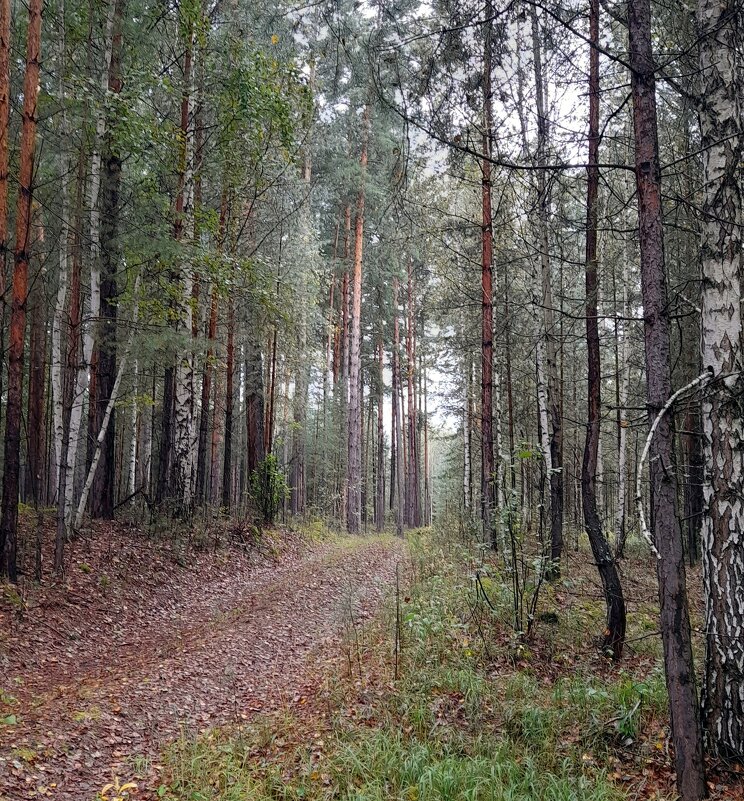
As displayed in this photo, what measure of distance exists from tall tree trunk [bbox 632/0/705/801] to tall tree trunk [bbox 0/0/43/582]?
295 inches

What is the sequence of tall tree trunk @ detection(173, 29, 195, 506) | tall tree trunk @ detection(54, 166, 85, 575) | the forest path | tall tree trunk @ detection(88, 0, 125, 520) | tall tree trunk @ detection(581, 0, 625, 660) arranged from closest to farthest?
the forest path, tall tree trunk @ detection(581, 0, 625, 660), tall tree trunk @ detection(54, 166, 85, 575), tall tree trunk @ detection(88, 0, 125, 520), tall tree trunk @ detection(173, 29, 195, 506)

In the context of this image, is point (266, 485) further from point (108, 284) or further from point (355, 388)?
point (108, 284)

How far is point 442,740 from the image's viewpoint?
4258 mm

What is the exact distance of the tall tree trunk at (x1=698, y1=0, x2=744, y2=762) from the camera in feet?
11.7

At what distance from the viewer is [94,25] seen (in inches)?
383

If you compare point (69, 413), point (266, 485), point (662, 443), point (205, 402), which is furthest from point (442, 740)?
point (205, 402)

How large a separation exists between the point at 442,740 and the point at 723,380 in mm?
3596


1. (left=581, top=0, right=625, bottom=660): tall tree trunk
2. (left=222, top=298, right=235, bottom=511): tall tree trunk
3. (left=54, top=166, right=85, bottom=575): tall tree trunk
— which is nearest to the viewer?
(left=581, top=0, right=625, bottom=660): tall tree trunk

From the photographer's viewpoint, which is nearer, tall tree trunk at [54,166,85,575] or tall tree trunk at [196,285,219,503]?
tall tree trunk at [54,166,85,575]

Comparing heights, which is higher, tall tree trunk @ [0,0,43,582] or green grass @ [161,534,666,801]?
tall tree trunk @ [0,0,43,582]

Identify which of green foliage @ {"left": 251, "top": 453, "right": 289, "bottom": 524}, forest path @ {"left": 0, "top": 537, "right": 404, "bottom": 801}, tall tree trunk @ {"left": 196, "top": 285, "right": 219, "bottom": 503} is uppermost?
tall tree trunk @ {"left": 196, "top": 285, "right": 219, "bottom": 503}

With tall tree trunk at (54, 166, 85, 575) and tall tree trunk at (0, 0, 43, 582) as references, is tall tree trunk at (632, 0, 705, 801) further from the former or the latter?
tall tree trunk at (54, 166, 85, 575)

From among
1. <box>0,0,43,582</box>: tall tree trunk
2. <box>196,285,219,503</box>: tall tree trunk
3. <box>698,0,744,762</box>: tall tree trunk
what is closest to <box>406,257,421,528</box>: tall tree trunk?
<box>196,285,219,503</box>: tall tree trunk

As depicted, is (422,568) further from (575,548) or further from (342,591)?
(575,548)
